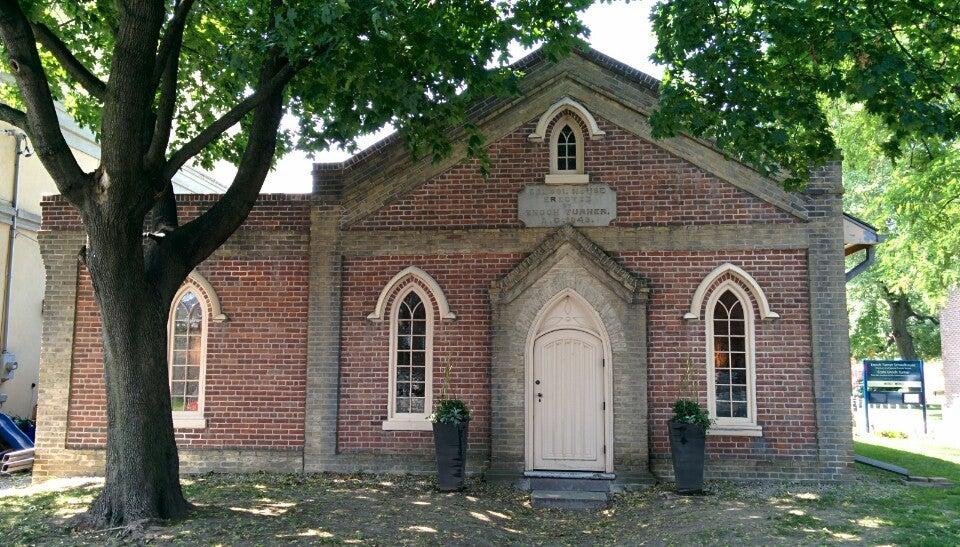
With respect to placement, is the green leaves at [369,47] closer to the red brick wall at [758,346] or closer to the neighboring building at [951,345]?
the red brick wall at [758,346]

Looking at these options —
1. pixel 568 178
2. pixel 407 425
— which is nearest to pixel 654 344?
pixel 568 178

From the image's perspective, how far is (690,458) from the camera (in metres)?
10.4

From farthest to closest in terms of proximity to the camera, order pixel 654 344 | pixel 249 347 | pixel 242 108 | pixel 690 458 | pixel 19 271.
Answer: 1. pixel 19 271
2. pixel 249 347
3. pixel 654 344
4. pixel 690 458
5. pixel 242 108

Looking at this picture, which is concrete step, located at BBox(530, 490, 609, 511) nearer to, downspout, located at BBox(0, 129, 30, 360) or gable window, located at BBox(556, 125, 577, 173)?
gable window, located at BBox(556, 125, 577, 173)

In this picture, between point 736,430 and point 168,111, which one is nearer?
point 168,111

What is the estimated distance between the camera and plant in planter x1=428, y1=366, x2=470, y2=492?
10484 millimetres

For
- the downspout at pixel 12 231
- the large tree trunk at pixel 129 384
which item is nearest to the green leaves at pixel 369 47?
the large tree trunk at pixel 129 384

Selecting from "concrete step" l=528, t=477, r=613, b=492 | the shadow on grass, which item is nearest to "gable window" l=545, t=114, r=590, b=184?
"concrete step" l=528, t=477, r=613, b=492

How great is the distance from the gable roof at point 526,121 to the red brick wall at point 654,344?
1.19 metres

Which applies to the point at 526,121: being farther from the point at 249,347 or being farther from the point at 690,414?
the point at 249,347

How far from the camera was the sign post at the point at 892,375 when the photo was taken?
18.7 meters

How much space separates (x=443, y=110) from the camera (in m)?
9.98

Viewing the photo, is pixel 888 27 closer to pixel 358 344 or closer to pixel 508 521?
pixel 508 521

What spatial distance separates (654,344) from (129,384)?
24.0 ft
